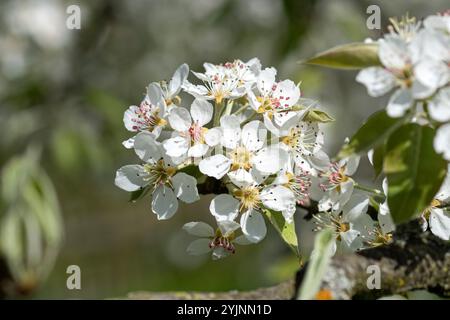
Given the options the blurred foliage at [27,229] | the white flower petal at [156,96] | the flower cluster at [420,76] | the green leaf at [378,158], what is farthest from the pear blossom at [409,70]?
the blurred foliage at [27,229]

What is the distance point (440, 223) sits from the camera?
1063mm

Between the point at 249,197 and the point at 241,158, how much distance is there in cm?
5

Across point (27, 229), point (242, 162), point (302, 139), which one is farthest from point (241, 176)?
point (27, 229)

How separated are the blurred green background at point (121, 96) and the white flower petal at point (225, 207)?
921 millimetres

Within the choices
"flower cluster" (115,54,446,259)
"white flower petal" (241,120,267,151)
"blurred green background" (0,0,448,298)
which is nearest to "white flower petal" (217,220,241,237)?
"flower cluster" (115,54,446,259)

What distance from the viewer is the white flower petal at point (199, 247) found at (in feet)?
3.75

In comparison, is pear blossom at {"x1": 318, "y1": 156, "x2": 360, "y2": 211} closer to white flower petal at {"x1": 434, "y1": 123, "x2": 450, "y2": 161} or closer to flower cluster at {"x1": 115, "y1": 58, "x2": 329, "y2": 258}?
flower cluster at {"x1": 115, "y1": 58, "x2": 329, "y2": 258}

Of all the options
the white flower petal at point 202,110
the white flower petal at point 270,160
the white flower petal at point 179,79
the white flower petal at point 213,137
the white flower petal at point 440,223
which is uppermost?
the white flower petal at point 179,79

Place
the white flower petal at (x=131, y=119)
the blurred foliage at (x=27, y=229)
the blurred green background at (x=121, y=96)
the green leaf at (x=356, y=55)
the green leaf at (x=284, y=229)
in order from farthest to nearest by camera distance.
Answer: the blurred green background at (x=121, y=96)
the blurred foliage at (x=27, y=229)
the white flower petal at (x=131, y=119)
the green leaf at (x=284, y=229)
the green leaf at (x=356, y=55)

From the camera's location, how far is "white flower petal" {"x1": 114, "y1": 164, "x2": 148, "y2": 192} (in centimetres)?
111

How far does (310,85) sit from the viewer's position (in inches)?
115

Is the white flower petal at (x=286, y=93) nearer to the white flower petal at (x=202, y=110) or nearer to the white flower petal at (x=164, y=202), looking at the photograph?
the white flower petal at (x=202, y=110)

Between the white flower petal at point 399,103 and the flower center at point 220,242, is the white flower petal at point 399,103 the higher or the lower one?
the higher one

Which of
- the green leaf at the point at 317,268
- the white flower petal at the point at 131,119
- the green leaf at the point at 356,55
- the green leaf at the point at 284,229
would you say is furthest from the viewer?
the white flower petal at the point at 131,119
